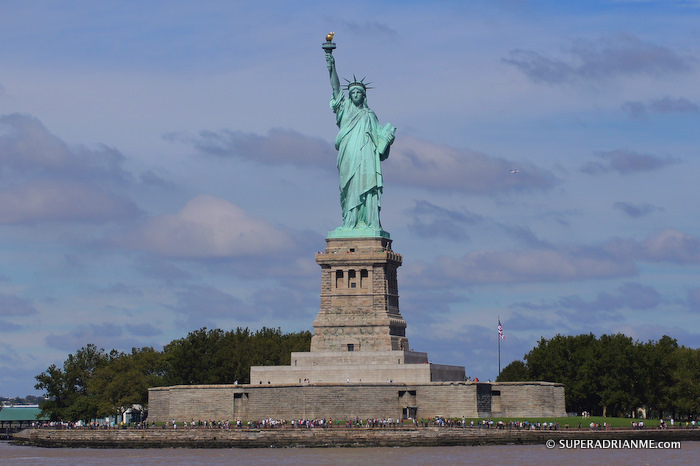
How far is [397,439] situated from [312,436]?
16.4 feet

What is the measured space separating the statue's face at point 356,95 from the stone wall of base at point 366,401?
19404 millimetres

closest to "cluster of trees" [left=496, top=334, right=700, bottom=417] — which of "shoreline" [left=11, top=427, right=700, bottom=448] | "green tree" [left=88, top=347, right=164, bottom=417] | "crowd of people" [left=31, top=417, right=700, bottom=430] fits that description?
"crowd of people" [left=31, top=417, right=700, bottom=430]

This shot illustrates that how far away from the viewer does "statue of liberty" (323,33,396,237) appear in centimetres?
8450

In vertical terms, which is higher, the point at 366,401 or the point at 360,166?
the point at 360,166

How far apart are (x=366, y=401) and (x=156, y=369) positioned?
2965 centimetres

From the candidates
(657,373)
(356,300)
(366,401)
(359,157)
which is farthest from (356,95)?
(657,373)

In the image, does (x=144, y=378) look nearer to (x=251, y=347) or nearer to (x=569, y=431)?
(x=251, y=347)

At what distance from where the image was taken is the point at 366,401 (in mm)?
77500

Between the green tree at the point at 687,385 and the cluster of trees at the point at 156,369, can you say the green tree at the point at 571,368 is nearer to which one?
the green tree at the point at 687,385

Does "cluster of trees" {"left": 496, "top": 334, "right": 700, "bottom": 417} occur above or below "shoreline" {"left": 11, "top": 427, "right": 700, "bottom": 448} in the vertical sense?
above

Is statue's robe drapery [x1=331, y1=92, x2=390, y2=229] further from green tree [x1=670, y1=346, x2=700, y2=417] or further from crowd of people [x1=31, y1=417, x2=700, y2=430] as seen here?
green tree [x1=670, y1=346, x2=700, y2=417]

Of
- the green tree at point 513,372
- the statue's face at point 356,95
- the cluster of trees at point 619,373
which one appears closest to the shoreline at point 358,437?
the cluster of trees at point 619,373

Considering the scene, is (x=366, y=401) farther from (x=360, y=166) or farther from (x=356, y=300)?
(x=360, y=166)

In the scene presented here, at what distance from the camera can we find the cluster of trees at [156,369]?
9569 centimetres
